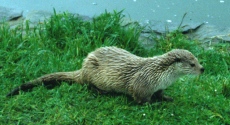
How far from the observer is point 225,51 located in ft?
22.9

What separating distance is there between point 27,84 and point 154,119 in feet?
4.39

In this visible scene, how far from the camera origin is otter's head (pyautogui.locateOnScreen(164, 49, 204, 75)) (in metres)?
5.24

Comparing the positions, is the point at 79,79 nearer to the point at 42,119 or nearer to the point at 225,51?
the point at 42,119

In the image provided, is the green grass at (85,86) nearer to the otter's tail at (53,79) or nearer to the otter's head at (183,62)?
the otter's tail at (53,79)

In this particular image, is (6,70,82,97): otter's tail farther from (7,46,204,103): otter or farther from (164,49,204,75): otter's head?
(164,49,204,75): otter's head

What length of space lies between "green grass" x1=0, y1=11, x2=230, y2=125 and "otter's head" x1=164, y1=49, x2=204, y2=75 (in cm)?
35

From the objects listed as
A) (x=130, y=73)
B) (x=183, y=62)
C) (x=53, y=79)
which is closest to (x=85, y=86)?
(x=53, y=79)

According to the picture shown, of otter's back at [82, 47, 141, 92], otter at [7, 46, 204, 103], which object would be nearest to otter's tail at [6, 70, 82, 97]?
otter at [7, 46, 204, 103]

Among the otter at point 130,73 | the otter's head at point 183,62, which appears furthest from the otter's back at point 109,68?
the otter's head at point 183,62

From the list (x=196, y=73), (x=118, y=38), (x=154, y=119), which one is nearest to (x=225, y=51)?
(x=118, y=38)

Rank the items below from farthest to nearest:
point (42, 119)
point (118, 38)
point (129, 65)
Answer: point (118, 38) → point (129, 65) → point (42, 119)

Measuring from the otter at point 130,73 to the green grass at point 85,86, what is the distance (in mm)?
99

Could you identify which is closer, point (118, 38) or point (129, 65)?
point (129, 65)

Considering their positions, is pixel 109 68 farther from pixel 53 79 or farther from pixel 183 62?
pixel 183 62
